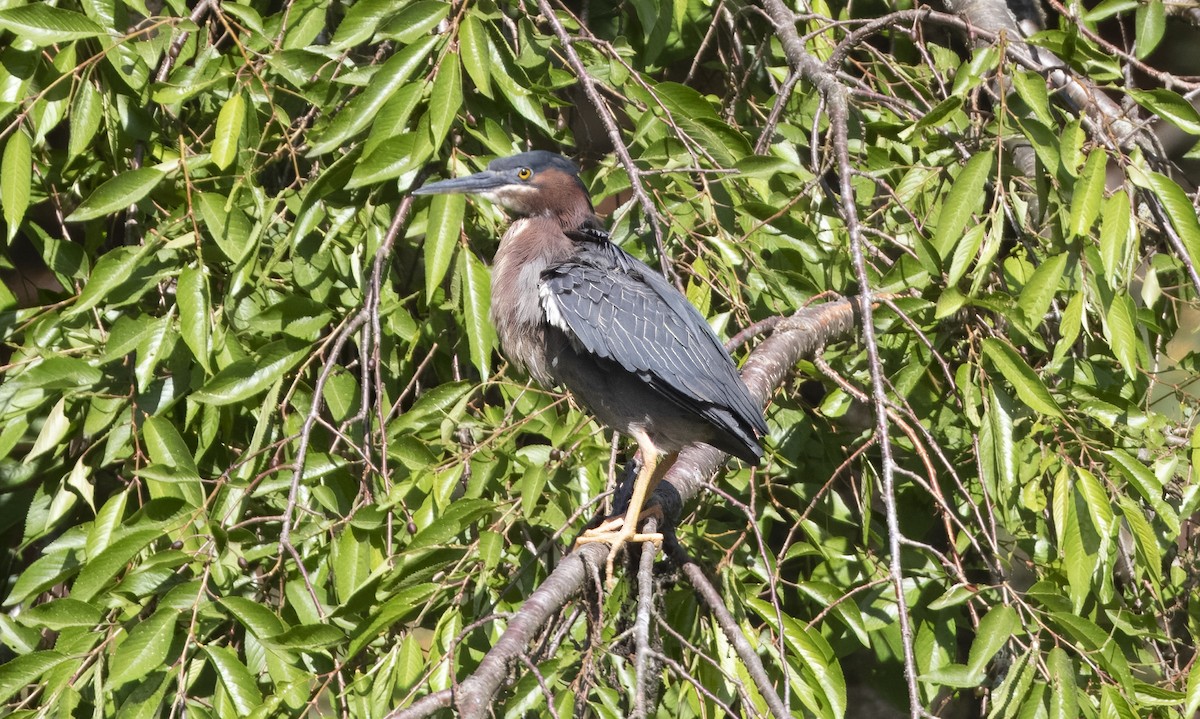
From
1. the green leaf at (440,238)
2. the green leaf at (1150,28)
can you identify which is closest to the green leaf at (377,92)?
the green leaf at (440,238)

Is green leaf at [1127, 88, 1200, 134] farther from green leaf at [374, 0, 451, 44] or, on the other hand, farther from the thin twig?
green leaf at [374, 0, 451, 44]

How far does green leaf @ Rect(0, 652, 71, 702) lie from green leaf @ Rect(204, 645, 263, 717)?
26 centimetres

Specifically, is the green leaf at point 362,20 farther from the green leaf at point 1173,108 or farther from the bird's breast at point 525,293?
the green leaf at point 1173,108

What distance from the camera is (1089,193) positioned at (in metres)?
2.00

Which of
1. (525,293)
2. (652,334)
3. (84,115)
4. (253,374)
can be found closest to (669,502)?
(652,334)

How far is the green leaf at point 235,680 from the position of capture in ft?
6.50

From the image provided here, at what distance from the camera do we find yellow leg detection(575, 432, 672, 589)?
2367 millimetres

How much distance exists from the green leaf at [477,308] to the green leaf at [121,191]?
24.9 inches

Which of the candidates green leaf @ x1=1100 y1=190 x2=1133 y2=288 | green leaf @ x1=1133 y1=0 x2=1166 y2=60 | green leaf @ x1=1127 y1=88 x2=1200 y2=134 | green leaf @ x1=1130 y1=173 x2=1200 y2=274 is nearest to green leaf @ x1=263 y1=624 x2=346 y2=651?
green leaf @ x1=1100 y1=190 x2=1133 y2=288

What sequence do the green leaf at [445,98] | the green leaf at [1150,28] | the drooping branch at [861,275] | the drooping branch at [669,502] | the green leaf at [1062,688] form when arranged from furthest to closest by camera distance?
the green leaf at [1150,28] < the green leaf at [445,98] < the green leaf at [1062,688] < the drooping branch at [861,275] < the drooping branch at [669,502]

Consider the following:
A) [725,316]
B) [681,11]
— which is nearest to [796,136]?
[681,11]

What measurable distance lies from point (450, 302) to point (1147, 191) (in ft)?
4.63

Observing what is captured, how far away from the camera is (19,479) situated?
2.40 m

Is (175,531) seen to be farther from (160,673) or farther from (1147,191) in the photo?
(1147,191)
